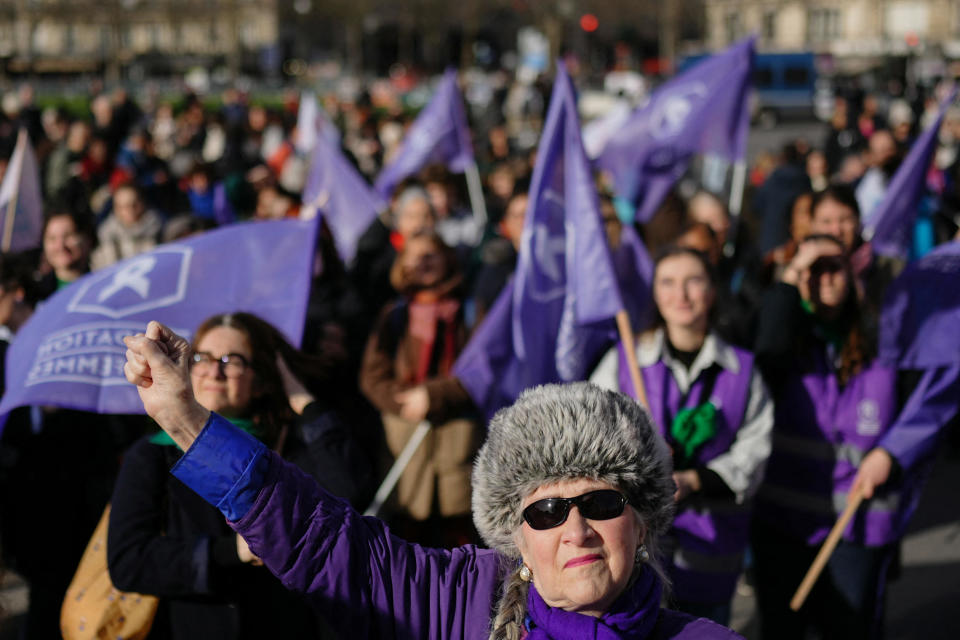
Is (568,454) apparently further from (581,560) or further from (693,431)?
(693,431)

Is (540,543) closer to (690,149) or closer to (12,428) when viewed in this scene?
(12,428)

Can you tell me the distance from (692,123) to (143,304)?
13.1 ft

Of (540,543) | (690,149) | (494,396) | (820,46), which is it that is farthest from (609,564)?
(820,46)

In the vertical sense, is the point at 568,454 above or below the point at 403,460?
above

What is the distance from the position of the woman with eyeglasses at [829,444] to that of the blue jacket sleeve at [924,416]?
3 cm

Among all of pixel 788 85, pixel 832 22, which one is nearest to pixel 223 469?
pixel 788 85

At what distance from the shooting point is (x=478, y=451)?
2938mm

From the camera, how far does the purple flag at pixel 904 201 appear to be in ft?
16.6

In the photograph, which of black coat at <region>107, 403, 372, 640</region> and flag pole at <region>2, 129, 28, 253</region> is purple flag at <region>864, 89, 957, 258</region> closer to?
black coat at <region>107, 403, 372, 640</region>

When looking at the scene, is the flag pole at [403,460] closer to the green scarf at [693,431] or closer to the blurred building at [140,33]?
the green scarf at [693,431]

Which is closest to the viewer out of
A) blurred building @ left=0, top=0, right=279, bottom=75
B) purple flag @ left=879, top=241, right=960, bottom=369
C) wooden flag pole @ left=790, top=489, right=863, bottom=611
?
wooden flag pole @ left=790, top=489, right=863, bottom=611

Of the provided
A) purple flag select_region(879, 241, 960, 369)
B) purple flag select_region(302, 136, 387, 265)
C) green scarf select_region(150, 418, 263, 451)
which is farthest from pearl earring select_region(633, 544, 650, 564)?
purple flag select_region(302, 136, 387, 265)

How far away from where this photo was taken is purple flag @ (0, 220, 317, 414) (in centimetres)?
346

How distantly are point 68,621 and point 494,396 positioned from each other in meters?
1.74
